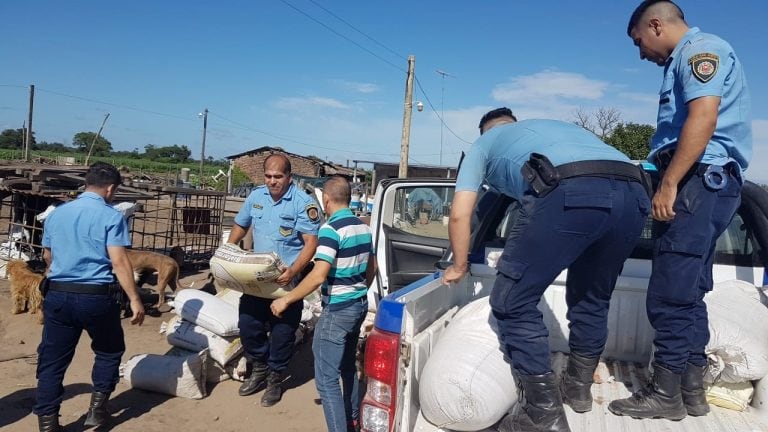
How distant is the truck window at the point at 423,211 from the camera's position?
15.9 ft

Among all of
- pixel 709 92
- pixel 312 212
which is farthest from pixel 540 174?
pixel 312 212

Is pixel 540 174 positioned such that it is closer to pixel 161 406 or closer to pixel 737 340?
pixel 737 340

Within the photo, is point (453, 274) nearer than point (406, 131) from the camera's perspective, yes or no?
Yes

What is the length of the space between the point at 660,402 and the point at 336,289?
68.4 inches

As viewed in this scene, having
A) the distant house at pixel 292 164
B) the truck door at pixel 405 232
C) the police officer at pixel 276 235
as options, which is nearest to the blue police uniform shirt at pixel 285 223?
the police officer at pixel 276 235

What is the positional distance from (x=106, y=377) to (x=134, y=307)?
0.55 metres

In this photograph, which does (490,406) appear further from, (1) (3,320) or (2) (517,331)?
(1) (3,320)

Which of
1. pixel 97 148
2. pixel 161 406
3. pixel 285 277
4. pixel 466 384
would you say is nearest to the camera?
pixel 466 384

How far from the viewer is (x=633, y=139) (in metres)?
17.7

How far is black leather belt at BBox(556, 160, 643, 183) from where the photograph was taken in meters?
2.10

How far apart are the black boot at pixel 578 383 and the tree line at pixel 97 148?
266 ft

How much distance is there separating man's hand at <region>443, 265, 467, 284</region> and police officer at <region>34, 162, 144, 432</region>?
7.29ft

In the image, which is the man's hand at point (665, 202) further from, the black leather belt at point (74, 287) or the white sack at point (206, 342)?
the white sack at point (206, 342)

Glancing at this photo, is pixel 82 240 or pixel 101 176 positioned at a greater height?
pixel 101 176
